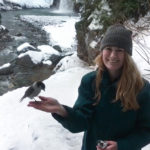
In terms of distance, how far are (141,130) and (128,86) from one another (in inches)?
11.1

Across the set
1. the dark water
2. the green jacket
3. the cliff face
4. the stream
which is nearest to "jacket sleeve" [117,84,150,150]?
the green jacket

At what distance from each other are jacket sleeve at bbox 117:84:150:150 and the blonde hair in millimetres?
45

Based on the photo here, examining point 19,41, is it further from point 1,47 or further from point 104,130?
point 104,130

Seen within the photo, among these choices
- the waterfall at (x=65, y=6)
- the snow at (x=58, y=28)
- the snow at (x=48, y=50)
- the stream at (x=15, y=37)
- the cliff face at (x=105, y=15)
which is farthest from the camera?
the waterfall at (x=65, y=6)

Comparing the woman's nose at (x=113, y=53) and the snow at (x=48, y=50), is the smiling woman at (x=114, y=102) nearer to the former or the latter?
the woman's nose at (x=113, y=53)

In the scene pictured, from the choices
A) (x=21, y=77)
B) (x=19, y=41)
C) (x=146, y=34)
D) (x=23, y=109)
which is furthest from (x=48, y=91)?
(x=19, y=41)

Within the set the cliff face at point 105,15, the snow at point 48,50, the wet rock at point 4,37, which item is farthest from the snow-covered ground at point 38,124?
the wet rock at point 4,37

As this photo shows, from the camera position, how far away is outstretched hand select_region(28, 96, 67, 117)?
2.44 m

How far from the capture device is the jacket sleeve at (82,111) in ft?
8.35

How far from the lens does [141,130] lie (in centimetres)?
250

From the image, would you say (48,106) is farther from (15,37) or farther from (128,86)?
(15,37)

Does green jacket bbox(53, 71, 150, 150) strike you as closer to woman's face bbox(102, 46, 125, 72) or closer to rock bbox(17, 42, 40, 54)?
woman's face bbox(102, 46, 125, 72)

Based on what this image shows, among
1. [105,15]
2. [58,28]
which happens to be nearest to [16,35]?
[58,28]

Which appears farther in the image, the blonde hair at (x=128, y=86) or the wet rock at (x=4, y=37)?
the wet rock at (x=4, y=37)
